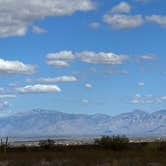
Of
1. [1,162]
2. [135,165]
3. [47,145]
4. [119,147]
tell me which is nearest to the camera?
[135,165]

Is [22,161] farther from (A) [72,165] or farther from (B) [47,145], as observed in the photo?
(B) [47,145]

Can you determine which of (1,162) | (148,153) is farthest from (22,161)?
(148,153)

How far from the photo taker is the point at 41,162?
123ft

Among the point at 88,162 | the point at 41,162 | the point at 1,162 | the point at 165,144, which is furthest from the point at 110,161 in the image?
the point at 165,144

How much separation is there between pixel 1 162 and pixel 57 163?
3.88 metres

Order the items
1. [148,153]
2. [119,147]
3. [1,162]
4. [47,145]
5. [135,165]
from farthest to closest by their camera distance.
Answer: [47,145] < [119,147] < [148,153] < [1,162] < [135,165]

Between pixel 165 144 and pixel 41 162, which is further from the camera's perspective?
pixel 165 144

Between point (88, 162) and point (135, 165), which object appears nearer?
point (135, 165)

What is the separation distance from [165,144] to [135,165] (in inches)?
785

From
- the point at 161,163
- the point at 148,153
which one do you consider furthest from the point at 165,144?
the point at 161,163

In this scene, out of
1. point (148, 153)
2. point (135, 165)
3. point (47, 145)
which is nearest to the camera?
point (135, 165)

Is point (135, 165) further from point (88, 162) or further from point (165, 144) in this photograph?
point (165, 144)

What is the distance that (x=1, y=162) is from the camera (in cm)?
3778

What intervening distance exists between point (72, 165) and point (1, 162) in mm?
5009
